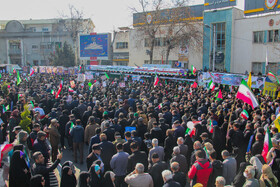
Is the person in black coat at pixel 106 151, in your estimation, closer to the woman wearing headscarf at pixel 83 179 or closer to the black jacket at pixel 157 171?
the black jacket at pixel 157 171

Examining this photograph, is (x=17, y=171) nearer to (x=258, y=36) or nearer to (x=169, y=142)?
(x=169, y=142)

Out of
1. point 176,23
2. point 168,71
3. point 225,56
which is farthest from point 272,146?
point 176,23

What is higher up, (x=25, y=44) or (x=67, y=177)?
(x=25, y=44)

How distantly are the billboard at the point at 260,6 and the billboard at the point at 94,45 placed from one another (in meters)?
17.7

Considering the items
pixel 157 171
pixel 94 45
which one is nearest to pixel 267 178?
pixel 157 171

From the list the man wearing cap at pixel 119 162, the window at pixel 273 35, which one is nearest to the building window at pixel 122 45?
the window at pixel 273 35

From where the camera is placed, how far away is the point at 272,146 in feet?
19.5

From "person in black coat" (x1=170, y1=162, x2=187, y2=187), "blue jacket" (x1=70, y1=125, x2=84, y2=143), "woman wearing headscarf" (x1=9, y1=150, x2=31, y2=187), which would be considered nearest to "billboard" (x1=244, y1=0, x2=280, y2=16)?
"blue jacket" (x1=70, y1=125, x2=84, y2=143)

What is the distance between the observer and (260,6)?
30781 mm

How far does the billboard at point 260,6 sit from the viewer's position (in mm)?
29452

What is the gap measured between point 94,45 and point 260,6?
69.1 ft

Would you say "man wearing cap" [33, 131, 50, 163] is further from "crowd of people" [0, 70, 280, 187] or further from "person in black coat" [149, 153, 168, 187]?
"person in black coat" [149, 153, 168, 187]

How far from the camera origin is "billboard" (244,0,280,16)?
96.6 ft

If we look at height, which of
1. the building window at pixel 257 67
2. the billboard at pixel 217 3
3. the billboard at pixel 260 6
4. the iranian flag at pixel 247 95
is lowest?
the iranian flag at pixel 247 95
